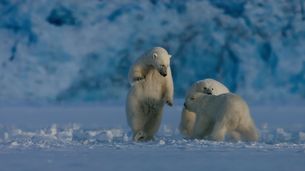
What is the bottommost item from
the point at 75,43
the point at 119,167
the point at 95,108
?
the point at 119,167

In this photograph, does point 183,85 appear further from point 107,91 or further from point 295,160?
point 295,160

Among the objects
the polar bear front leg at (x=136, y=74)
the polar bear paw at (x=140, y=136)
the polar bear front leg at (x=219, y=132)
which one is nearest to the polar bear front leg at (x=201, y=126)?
the polar bear front leg at (x=219, y=132)

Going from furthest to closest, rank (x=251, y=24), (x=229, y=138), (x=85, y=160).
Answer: (x=251, y=24) < (x=229, y=138) < (x=85, y=160)

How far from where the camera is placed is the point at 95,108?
1209cm

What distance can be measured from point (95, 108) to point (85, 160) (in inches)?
360

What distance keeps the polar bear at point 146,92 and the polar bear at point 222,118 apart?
0.26 metres

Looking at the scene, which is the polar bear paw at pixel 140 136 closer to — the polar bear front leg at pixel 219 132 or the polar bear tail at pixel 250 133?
the polar bear front leg at pixel 219 132

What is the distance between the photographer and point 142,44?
12750 mm

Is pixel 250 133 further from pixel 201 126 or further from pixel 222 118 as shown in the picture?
pixel 201 126

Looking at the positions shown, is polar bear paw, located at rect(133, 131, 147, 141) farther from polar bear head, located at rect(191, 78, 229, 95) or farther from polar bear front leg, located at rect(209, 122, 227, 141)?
polar bear head, located at rect(191, 78, 229, 95)

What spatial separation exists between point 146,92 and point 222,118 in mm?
703

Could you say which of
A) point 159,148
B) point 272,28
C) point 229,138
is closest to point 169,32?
point 272,28

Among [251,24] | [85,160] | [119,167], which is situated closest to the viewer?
[119,167]

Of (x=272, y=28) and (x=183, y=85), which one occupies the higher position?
(x=272, y=28)
